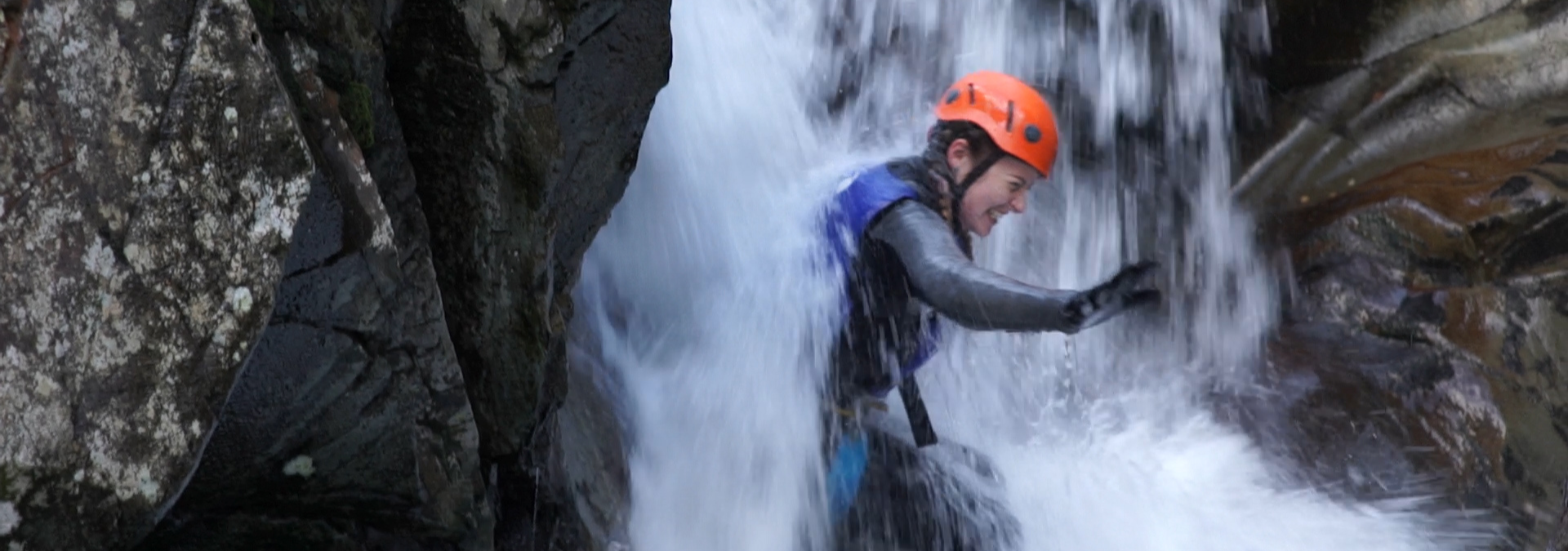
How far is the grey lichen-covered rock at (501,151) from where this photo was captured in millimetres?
2721

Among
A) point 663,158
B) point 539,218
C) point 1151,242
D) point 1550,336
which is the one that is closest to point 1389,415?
point 1550,336

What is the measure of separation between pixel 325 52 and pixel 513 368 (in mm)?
912

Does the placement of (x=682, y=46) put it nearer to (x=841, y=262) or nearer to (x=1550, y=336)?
(x=841, y=262)

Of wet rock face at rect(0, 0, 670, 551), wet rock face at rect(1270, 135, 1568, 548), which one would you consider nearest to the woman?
wet rock face at rect(0, 0, 670, 551)

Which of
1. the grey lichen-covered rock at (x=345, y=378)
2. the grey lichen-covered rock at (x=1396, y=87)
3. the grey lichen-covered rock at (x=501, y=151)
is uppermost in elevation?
the grey lichen-covered rock at (x=1396, y=87)

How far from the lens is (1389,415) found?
5305mm

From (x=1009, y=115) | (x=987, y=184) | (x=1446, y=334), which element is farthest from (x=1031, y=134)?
(x=1446, y=334)

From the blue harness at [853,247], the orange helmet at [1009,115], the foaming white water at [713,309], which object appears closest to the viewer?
the blue harness at [853,247]

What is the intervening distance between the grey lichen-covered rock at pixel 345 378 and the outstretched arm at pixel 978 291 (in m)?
1.31

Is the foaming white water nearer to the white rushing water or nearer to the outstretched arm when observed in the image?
the white rushing water

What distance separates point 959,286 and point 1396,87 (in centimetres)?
428

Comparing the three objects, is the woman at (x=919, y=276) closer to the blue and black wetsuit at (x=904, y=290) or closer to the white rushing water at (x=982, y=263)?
the blue and black wetsuit at (x=904, y=290)

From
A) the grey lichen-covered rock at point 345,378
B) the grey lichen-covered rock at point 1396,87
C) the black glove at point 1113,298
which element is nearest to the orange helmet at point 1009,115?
the black glove at point 1113,298

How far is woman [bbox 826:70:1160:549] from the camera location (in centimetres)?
336
